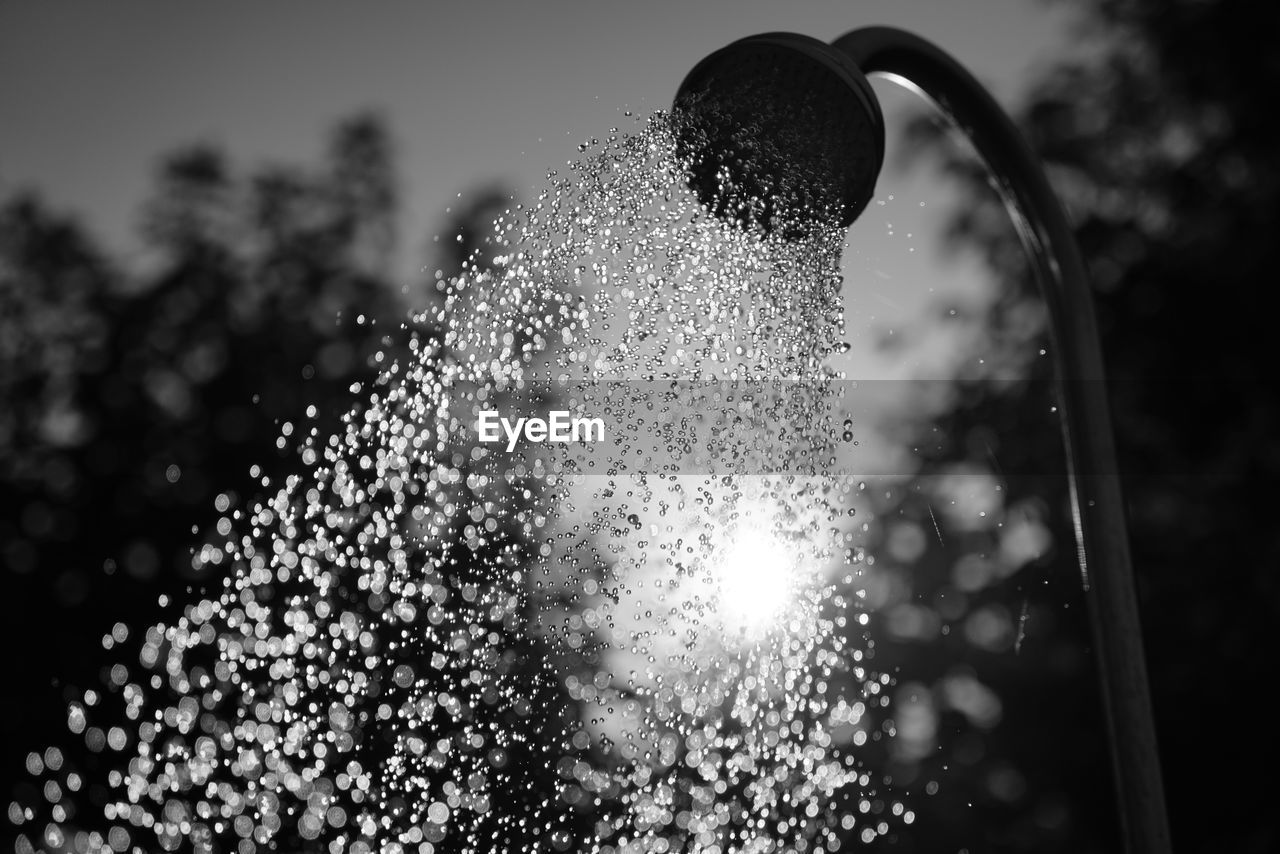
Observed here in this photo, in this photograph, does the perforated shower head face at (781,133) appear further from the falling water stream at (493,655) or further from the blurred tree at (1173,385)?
the blurred tree at (1173,385)

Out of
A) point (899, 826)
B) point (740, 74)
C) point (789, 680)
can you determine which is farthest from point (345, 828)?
point (740, 74)

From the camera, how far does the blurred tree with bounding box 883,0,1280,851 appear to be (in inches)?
300

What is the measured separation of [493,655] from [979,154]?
7.08m

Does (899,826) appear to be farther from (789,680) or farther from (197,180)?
(197,180)

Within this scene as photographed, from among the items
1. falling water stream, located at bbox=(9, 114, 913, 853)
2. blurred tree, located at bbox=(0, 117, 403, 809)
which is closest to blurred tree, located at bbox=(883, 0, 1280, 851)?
falling water stream, located at bbox=(9, 114, 913, 853)

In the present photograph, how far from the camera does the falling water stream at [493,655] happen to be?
13.3 feet

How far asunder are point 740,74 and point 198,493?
10.6 m

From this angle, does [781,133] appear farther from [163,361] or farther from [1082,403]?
[163,361]

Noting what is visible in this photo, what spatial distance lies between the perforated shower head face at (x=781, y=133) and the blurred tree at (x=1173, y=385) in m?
7.04

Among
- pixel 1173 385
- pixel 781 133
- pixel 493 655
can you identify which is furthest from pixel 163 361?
pixel 781 133

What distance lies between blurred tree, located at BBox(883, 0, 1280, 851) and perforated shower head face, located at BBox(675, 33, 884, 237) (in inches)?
277

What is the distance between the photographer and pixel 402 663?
26.0 ft

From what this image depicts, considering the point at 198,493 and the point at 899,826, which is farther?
the point at 198,493

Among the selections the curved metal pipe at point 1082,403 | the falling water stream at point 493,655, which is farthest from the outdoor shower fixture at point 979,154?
the falling water stream at point 493,655
